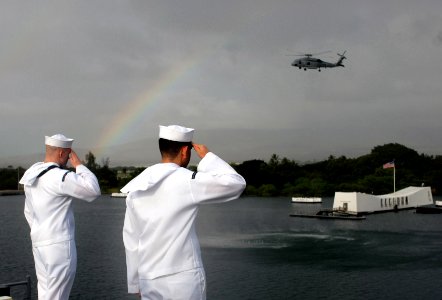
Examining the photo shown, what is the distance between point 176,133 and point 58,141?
106 inches

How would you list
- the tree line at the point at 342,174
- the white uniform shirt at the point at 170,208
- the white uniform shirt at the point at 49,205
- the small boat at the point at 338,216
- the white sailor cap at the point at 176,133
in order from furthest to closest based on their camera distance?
the tree line at the point at 342,174 → the small boat at the point at 338,216 → the white uniform shirt at the point at 49,205 → the white sailor cap at the point at 176,133 → the white uniform shirt at the point at 170,208

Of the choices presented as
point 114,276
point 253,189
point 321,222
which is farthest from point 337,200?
point 253,189

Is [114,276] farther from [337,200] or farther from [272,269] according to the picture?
[337,200]

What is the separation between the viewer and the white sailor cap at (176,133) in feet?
→ 14.5

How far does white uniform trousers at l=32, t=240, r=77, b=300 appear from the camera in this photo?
6.57 meters

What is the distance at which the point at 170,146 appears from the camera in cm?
448

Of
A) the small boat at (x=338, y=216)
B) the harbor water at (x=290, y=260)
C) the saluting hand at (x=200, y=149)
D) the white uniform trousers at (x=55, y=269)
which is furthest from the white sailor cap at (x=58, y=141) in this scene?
the small boat at (x=338, y=216)

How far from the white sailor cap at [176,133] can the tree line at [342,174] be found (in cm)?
15137

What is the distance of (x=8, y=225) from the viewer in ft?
271

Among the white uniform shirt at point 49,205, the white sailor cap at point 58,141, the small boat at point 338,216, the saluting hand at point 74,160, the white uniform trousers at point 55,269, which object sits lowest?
the small boat at point 338,216

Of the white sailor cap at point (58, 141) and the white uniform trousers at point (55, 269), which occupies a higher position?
the white sailor cap at point (58, 141)

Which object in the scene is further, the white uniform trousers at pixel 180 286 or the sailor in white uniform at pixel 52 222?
the sailor in white uniform at pixel 52 222

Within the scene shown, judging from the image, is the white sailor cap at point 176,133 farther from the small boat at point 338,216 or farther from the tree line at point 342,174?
the tree line at point 342,174

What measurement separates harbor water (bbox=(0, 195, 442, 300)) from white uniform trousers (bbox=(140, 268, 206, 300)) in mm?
28403
